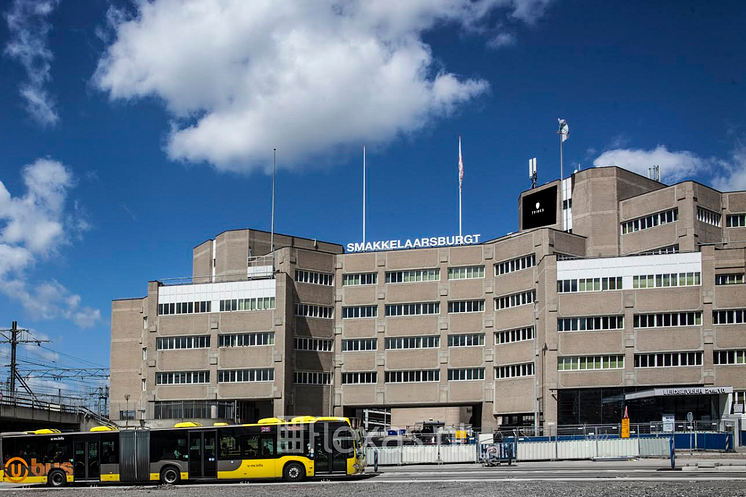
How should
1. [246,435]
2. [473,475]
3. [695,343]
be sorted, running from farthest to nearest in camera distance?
[695,343]
[246,435]
[473,475]

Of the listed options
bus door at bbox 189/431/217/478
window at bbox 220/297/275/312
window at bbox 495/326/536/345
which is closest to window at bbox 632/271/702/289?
window at bbox 495/326/536/345

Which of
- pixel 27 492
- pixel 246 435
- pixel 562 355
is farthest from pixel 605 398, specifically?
pixel 27 492

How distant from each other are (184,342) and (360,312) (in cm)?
1933

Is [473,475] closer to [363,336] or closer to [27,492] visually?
[27,492]

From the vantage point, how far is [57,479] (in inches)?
1900

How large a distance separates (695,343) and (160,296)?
2182 inches

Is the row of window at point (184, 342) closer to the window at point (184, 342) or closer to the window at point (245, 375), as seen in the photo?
the window at point (184, 342)

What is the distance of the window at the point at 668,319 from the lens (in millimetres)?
81688

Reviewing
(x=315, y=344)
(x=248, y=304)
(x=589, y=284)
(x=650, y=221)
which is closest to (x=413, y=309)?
(x=315, y=344)

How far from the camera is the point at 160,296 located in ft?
325

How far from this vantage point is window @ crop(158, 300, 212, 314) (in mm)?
97062

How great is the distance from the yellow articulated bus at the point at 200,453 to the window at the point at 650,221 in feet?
187

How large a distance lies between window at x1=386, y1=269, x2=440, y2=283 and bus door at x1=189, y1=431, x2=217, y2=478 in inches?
2084

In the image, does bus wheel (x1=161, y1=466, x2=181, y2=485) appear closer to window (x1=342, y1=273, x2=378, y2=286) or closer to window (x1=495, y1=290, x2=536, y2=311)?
window (x1=495, y1=290, x2=536, y2=311)
